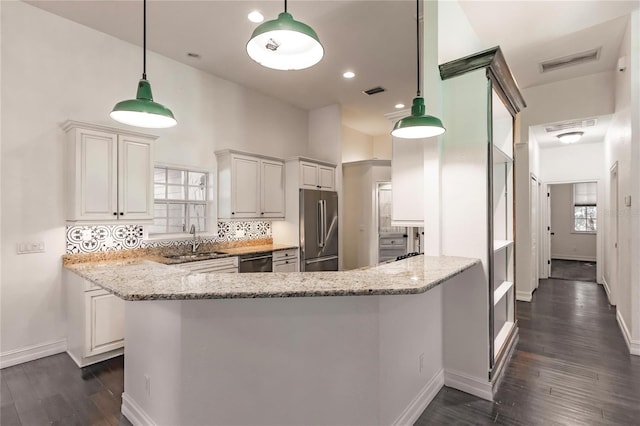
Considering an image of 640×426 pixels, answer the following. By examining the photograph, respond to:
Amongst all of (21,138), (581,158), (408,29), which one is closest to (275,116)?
(408,29)

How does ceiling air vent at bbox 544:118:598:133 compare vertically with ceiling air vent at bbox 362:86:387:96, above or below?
below

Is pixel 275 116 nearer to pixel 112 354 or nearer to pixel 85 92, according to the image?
pixel 85 92

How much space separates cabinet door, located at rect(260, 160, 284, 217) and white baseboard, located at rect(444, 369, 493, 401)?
334 centimetres

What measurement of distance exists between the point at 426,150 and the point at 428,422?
2041 millimetres

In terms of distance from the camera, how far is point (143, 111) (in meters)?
2.04

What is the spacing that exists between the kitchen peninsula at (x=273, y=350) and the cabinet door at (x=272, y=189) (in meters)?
3.12

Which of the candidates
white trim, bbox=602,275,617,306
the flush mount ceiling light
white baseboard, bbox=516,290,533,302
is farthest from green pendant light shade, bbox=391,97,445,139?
the flush mount ceiling light

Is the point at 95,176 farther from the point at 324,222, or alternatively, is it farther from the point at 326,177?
the point at 326,177

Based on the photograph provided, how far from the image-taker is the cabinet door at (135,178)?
134 inches

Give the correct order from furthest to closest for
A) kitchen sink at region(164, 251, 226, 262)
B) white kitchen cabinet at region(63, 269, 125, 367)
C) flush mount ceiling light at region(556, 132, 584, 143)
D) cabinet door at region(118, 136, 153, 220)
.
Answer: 1. flush mount ceiling light at region(556, 132, 584, 143)
2. kitchen sink at region(164, 251, 226, 262)
3. cabinet door at region(118, 136, 153, 220)
4. white kitchen cabinet at region(63, 269, 125, 367)

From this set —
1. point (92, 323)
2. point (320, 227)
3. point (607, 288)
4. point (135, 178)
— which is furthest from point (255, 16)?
point (607, 288)

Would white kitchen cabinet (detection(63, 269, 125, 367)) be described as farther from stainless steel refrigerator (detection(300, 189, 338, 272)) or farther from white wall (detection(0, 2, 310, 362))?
stainless steel refrigerator (detection(300, 189, 338, 272))

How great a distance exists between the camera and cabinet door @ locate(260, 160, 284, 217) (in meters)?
5.04

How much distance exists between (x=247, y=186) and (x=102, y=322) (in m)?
2.45
